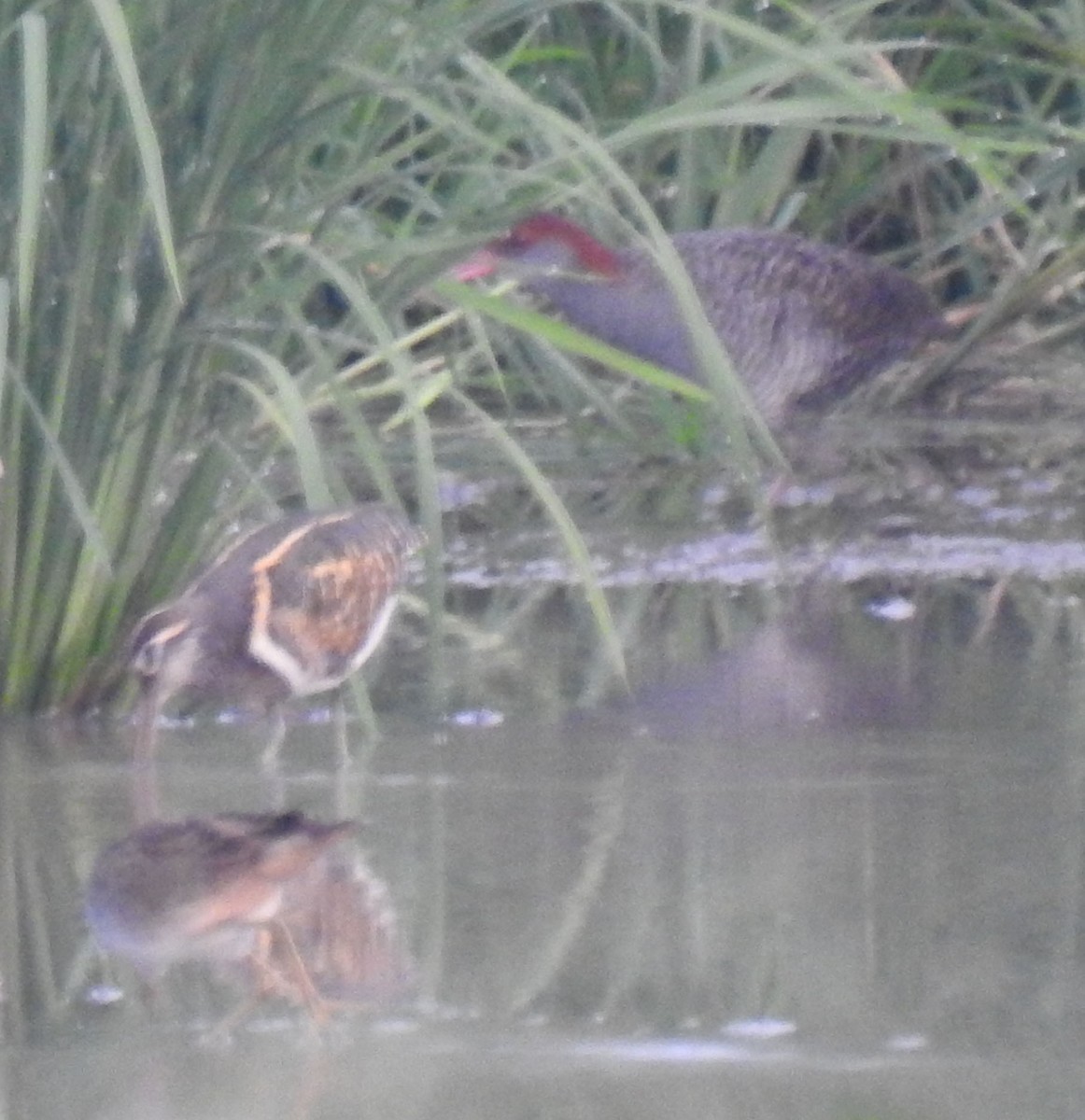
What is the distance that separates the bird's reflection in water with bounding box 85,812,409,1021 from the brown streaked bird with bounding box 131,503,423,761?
1.09 ft

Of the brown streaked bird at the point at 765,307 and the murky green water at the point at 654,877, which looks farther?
the brown streaked bird at the point at 765,307

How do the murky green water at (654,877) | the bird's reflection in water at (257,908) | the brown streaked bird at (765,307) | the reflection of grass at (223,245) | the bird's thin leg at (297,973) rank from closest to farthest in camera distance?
the murky green water at (654,877)
the bird's thin leg at (297,973)
the bird's reflection in water at (257,908)
the reflection of grass at (223,245)
the brown streaked bird at (765,307)

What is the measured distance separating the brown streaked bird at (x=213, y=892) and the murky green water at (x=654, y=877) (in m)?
0.05

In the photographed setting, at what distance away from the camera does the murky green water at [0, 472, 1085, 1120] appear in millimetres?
2750

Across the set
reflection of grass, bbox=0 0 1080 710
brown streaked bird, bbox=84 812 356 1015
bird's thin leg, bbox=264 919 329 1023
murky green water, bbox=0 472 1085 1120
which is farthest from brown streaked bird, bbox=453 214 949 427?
bird's thin leg, bbox=264 919 329 1023

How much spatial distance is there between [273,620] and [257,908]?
879 millimetres

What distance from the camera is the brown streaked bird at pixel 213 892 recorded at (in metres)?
3.16

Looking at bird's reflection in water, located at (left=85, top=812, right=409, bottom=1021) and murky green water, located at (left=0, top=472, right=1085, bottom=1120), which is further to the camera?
bird's reflection in water, located at (left=85, top=812, right=409, bottom=1021)

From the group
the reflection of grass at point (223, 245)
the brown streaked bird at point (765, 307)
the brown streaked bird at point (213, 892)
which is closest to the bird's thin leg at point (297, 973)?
the brown streaked bird at point (213, 892)

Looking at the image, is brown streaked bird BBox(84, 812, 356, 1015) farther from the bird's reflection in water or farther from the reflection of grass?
the reflection of grass

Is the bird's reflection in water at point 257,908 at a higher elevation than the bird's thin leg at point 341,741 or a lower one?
lower

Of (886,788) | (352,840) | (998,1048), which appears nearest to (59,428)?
(352,840)

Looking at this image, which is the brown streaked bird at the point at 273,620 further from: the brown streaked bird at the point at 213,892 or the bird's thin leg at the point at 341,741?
the brown streaked bird at the point at 213,892

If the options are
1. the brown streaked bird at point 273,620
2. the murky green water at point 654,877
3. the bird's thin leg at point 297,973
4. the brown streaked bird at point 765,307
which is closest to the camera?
the murky green water at point 654,877
